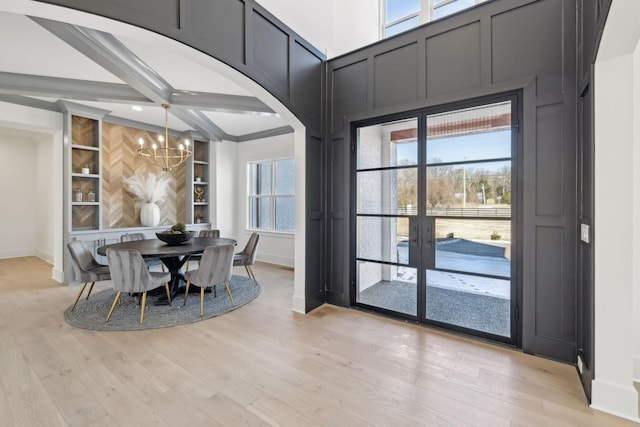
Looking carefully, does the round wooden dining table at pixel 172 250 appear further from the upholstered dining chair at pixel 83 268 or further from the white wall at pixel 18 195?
the white wall at pixel 18 195

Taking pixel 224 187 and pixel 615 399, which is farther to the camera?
pixel 224 187

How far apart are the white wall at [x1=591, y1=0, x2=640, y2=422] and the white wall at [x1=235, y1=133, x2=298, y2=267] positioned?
4.77m

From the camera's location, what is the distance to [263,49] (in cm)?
293

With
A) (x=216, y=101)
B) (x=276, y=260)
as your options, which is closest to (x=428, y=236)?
(x=216, y=101)

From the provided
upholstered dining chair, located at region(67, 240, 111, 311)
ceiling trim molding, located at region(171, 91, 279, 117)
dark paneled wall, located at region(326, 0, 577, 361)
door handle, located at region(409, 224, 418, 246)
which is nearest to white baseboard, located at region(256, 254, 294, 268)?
ceiling trim molding, located at region(171, 91, 279, 117)

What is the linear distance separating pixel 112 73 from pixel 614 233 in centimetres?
504

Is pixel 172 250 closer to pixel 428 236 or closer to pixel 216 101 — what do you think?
pixel 216 101

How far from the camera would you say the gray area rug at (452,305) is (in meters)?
2.76

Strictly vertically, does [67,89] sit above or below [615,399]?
→ above

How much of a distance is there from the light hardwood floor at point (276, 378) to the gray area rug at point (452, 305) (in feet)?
0.59

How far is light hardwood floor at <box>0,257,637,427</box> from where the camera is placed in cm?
178

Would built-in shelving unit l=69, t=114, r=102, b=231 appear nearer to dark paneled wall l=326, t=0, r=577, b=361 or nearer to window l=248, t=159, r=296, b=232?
window l=248, t=159, r=296, b=232

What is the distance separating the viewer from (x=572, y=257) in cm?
235

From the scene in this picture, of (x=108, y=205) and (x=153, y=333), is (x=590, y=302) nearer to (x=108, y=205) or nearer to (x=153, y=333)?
(x=153, y=333)
